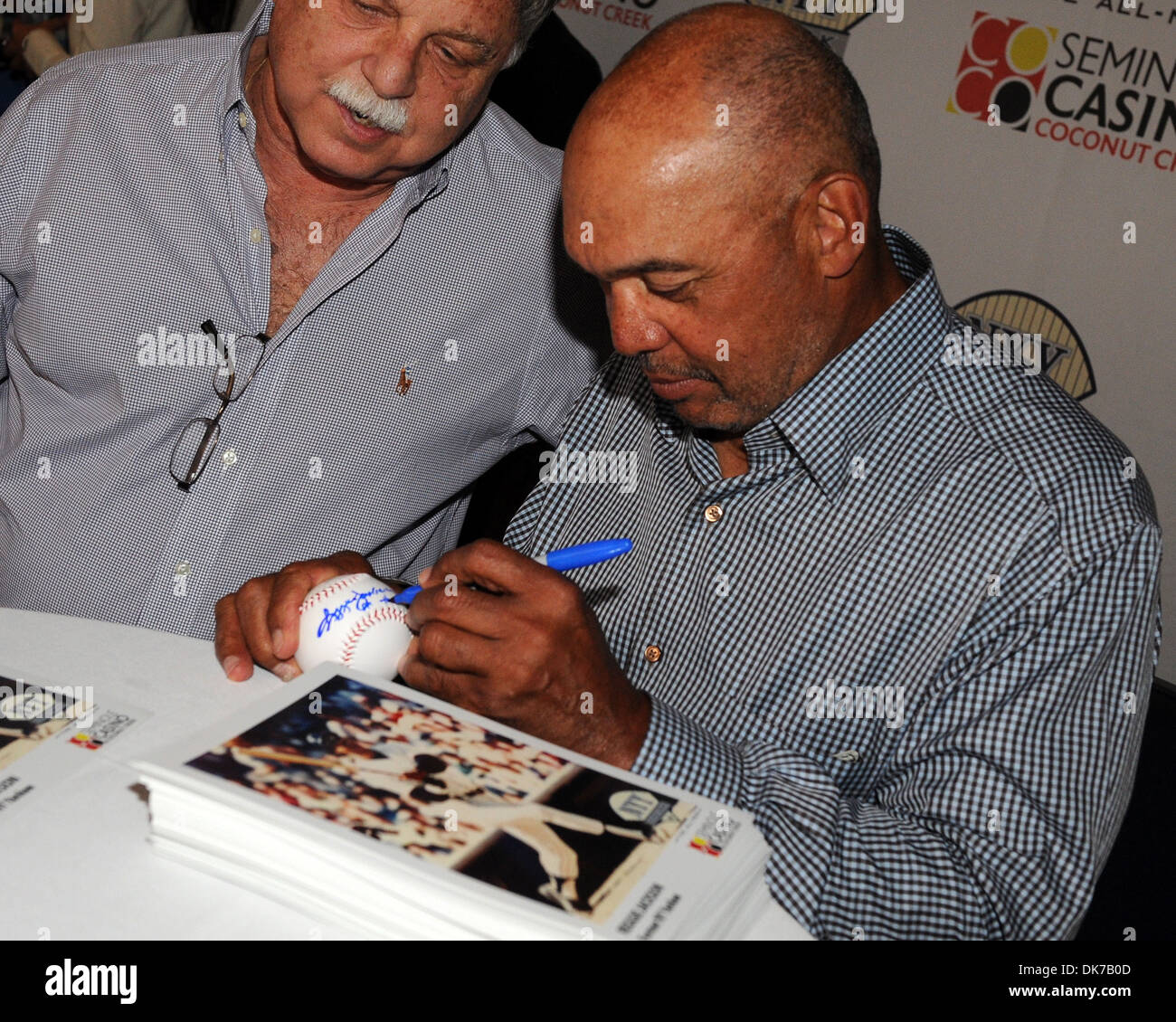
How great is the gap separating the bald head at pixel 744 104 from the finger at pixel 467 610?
528mm

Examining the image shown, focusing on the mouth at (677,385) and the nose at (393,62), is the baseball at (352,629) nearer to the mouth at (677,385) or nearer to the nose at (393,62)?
the mouth at (677,385)

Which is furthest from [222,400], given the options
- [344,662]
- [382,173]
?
[344,662]

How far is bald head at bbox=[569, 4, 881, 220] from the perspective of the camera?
1.34 meters

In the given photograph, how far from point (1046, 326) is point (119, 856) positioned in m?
3.02

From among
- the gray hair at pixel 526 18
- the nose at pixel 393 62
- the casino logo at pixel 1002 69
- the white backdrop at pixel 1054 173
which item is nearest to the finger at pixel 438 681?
the nose at pixel 393 62

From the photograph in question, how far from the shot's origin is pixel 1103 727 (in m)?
1.27

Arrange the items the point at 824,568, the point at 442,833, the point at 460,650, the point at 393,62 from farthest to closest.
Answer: the point at 393,62, the point at 824,568, the point at 460,650, the point at 442,833

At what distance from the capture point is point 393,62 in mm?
1713

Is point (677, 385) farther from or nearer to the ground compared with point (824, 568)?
farther from the ground

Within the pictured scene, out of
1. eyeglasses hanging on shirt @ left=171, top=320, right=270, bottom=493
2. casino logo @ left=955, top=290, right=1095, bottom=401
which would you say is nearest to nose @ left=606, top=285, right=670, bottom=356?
eyeglasses hanging on shirt @ left=171, top=320, right=270, bottom=493

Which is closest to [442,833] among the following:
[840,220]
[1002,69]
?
[840,220]
